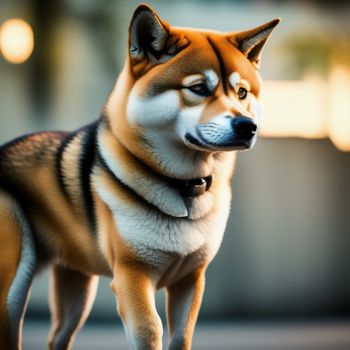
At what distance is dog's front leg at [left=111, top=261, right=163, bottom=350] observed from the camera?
1.72 meters

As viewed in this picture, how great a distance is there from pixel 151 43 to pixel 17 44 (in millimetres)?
2151

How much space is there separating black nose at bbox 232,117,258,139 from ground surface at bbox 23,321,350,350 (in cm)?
170

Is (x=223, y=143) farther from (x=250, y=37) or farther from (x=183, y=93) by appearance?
(x=250, y=37)

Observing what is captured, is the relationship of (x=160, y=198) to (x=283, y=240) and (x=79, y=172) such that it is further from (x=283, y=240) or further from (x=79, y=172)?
(x=283, y=240)

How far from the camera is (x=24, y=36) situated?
12.0 ft

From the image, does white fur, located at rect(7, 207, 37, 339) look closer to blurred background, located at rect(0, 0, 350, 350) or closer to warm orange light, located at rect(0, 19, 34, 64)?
blurred background, located at rect(0, 0, 350, 350)

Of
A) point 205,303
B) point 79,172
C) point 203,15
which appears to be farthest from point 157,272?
point 203,15

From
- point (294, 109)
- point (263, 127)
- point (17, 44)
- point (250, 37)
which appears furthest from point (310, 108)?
point (250, 37)

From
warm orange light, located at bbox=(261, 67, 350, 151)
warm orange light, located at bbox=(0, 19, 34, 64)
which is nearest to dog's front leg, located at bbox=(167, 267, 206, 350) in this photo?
warm orange light, located at bbox=(261, 67, 350, 151)

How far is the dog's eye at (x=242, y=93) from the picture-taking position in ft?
5.84

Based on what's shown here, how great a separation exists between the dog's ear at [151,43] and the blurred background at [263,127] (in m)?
1.93

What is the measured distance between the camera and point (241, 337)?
10.9 feet

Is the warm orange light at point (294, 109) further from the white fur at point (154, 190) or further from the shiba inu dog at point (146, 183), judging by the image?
the white fur at point (154, 190)

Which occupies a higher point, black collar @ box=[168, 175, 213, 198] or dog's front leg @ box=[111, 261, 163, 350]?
black collar @ box=[168, 175, 213, 198]
